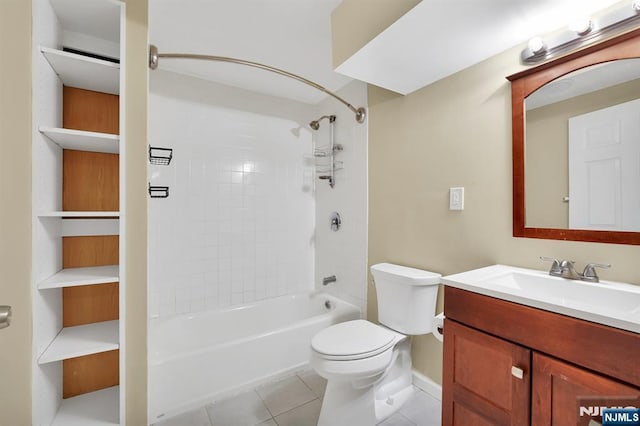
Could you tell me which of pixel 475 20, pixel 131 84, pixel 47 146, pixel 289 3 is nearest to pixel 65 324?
pixel 47 146

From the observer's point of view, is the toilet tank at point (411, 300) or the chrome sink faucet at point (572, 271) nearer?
the chrome sink faucet at point (572, 271)

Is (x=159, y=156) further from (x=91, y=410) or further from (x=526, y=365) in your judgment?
(x=526, y=365)

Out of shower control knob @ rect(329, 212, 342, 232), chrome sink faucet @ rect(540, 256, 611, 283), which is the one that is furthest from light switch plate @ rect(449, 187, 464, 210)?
shower control knob @ rect(329, 212, 342, 232)

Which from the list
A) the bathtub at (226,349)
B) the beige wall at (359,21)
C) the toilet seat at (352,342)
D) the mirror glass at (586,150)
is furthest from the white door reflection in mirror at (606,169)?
the bathtub at (226,349)

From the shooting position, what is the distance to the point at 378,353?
1.47 metres

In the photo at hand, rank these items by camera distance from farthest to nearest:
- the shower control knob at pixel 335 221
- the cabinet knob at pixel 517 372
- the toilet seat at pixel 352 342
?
the shower control knob at pixel 335 221, the toilet seat at pixel 352 342, the cabinet knob at pixel 517 372

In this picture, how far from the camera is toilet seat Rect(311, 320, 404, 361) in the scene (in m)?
1.41

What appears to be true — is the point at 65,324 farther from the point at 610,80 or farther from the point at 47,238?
the point at 610,80

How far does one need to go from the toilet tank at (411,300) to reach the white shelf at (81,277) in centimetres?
150

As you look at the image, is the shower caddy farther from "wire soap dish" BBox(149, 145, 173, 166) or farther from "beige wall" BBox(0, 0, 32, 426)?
"beige wall" BBox(0, 0, 32, 426)

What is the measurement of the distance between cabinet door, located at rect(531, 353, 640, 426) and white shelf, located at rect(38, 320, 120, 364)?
168 cm

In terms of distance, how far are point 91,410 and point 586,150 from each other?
2.60m

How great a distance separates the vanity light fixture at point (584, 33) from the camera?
42.3 inches

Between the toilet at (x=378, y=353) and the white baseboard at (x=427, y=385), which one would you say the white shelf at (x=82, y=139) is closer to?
the toilet at (x=378, y=353)
